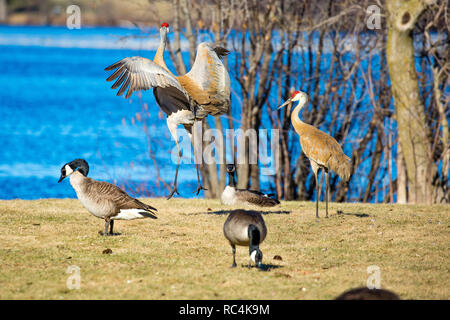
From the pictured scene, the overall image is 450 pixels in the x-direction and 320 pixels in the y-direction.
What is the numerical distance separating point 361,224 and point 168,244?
3133 mm

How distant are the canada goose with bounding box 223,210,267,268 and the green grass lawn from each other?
0.89 feet

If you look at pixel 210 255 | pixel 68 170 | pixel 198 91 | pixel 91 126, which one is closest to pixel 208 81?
pixel 198 91

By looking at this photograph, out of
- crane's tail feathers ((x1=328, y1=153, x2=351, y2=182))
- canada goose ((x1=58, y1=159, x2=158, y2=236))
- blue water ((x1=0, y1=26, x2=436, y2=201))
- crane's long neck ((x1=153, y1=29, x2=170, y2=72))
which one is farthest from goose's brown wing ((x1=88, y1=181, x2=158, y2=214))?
blue water ((x1=0, y1=26, x2=436, y2=201))

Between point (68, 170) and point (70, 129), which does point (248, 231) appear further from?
point (70, 129)

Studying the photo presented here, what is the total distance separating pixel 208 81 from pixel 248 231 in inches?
170

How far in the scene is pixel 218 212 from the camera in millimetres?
10945

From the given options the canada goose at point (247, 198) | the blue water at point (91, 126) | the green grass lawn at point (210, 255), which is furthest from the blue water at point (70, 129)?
the green grass lawn at point (210, 255)

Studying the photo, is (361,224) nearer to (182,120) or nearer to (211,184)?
(182,120)

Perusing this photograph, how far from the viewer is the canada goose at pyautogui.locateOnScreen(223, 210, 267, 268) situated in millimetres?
6844

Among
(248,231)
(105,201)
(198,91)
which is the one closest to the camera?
(248,231)

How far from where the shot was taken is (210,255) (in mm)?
7977

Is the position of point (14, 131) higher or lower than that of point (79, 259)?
higher
